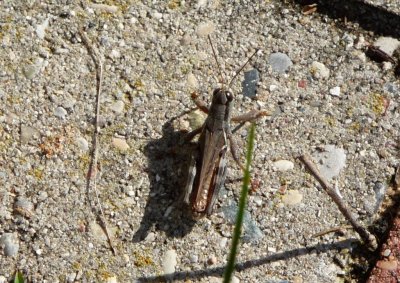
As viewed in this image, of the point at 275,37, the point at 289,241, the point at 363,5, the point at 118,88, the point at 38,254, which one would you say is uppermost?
the point at 363,5

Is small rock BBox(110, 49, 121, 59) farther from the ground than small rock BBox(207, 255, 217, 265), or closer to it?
farther from the ground

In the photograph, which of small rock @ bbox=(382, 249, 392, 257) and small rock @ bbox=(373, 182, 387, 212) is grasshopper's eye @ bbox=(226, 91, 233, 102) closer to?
small rock @ bbox=(373, 182, 387, 212)

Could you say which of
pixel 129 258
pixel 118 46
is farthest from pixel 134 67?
pixel 129 258

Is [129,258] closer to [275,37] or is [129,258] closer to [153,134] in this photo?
[153,134]

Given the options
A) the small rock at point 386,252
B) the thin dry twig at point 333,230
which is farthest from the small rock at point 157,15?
the small rock at point 386,252

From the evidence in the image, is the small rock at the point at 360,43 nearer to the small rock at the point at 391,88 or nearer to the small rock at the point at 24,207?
the small rock at the point at 391,88

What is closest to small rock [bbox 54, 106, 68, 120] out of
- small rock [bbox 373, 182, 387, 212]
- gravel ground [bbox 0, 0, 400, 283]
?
gravel ground [bbox 0, 0, 400, 283]

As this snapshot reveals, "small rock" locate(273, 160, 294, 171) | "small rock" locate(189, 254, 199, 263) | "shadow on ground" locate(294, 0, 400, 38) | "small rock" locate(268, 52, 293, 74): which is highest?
"shadow on ground" locate(294, 0, 400, 38)
